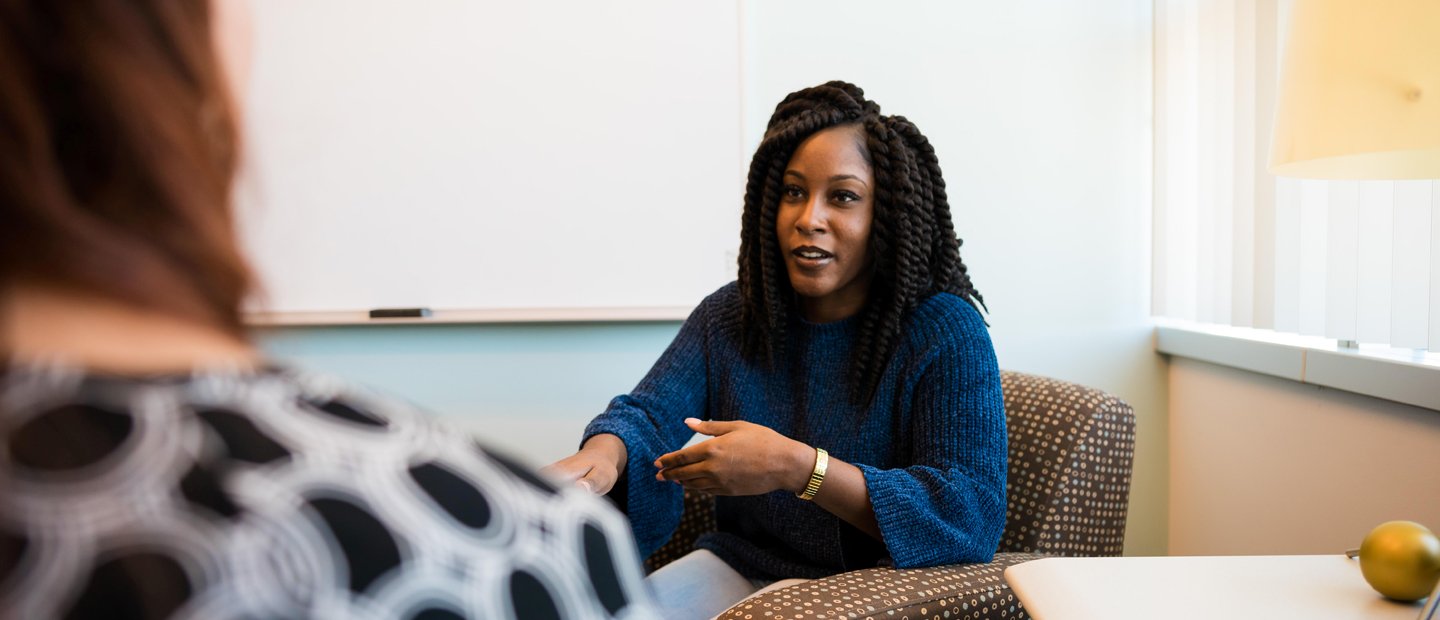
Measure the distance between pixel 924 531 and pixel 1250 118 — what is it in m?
1.22

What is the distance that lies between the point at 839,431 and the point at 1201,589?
577mm

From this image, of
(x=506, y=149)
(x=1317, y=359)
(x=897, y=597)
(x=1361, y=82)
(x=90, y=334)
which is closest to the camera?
(x=90, y=334)

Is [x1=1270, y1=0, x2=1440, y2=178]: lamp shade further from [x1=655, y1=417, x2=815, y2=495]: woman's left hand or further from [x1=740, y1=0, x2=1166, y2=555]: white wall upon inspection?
[x1=740, y1=0, x2=1166, y2=555]: white wall

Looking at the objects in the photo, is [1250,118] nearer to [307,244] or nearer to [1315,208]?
[1315,208]

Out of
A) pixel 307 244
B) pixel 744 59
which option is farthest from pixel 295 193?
pixel 744 59

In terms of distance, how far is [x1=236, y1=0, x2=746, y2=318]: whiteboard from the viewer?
216 cm

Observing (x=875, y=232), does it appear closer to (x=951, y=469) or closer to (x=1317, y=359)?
(x=951, y=469)

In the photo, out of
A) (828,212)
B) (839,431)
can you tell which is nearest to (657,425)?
(839,431)

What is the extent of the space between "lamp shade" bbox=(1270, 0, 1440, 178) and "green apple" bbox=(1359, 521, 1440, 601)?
1.16 ft

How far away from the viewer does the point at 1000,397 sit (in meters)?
1.34

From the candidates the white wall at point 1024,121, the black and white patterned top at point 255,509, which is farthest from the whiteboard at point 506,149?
the black and white patterned top at point 255,509

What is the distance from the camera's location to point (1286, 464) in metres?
1.83

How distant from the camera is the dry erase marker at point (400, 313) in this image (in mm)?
2217

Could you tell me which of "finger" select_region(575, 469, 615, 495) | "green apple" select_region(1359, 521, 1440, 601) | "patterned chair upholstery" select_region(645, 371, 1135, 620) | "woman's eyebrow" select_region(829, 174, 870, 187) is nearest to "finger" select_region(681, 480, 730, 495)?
"finger" select_region(575, 469, 615, 495)
